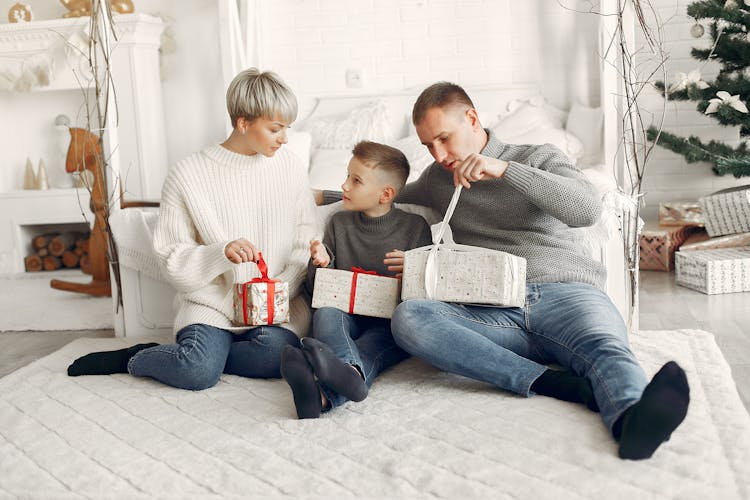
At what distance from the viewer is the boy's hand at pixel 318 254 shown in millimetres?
2221

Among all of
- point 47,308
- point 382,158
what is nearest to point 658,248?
point 382,158

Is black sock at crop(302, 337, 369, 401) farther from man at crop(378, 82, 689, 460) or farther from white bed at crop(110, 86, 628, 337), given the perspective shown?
white bed at crop(110, 86, 628, 337)

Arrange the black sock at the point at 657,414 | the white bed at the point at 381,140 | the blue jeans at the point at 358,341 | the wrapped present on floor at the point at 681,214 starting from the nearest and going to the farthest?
the black sock at the point at 657,414, the blue jeans at the point at 358,341, the white bed at the point at 381,140, the wrapped present on floor at the point at 681,214

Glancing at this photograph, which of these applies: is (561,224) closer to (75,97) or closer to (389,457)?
(389,457)

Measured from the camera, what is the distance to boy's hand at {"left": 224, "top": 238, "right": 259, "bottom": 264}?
213cm

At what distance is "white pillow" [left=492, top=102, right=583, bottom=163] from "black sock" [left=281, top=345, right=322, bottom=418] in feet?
6.78

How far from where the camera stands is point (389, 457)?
1.59 meters

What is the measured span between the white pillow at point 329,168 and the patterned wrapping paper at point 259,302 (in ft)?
3.92

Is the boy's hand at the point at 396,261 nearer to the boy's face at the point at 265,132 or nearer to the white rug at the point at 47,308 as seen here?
the boy's face at the point at 265,132

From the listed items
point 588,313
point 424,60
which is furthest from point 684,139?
point 588,313

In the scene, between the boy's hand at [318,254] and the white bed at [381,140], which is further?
the white bed at [381,140]

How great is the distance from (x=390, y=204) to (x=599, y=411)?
88 cm

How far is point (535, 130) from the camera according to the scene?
3658 millimetres

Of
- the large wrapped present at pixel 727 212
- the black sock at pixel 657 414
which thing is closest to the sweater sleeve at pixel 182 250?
the black sock at pixel 657 414
